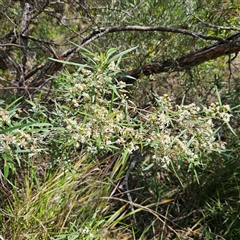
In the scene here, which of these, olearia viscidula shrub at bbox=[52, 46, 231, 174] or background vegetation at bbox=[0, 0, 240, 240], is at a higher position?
olearia viscidula shrub at bbox=[52, 46, 231, 174]

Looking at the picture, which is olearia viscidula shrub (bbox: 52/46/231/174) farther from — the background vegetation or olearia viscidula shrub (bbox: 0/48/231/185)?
the background vegetation

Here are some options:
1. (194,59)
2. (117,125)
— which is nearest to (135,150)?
(117,125)

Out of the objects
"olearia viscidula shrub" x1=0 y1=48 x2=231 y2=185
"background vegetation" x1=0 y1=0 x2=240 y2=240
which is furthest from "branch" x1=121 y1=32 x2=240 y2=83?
"olearia viscidula shrub" x1=0 y1=48 x2=231 y2=185

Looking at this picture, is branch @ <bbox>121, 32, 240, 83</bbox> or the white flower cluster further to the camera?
branch @ <bbox>121, 32, 240, 83</bbox>

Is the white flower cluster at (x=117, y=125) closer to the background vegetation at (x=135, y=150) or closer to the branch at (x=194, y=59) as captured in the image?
the background vegetation at (x=135, y=150)

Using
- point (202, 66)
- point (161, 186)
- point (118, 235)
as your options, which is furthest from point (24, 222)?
point (202, 66)

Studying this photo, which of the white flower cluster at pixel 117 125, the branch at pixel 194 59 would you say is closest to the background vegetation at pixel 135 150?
the branch at pixel 194 59

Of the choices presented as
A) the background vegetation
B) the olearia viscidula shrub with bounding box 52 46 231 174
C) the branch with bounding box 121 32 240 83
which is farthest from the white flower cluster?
the branch with bounding box 121 32 240 83

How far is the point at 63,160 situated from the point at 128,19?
4.69 feet

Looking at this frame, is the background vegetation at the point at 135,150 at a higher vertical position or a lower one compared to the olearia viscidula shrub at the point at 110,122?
lower

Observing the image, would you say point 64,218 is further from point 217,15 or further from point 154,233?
point 217,15

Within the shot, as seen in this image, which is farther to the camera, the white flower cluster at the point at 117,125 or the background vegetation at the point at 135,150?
the background vegetation at the point at 135,150

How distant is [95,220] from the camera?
88.4 inches

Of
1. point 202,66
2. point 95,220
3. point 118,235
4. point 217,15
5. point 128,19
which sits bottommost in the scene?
point 118,235
